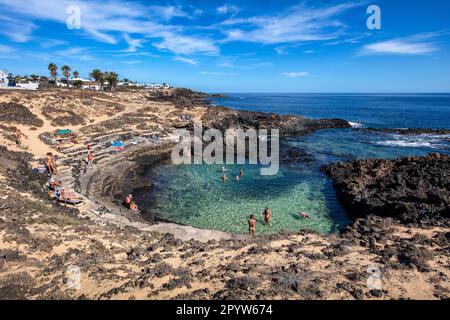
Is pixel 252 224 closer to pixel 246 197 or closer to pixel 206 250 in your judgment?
pixel 206 250

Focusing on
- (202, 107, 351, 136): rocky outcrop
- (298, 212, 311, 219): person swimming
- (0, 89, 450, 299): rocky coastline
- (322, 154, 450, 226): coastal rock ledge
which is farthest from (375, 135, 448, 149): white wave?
(298, 212, 311, 219): person swimming

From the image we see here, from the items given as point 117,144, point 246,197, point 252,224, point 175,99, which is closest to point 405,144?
point 246,197

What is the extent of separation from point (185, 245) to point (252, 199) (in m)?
9.24

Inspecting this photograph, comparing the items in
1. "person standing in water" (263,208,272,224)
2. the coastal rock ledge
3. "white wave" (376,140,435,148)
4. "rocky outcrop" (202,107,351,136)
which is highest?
"rocky outcrop" (202,107,351,136)

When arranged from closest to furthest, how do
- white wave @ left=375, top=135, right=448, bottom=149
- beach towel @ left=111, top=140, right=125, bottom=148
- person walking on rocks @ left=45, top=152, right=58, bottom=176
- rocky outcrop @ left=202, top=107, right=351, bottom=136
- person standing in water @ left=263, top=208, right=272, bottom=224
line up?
person standing in water @ left=263, top=208, right=272, bottom=224 → person walking on rocks @ left=45, top=152, right=58, bottom=176 → beach towel @ left=111, top=140, right=125, bottom=148 → white wave @ left=375, top=135, right=448, bottom=149 → rocky outcrop @ left=202, top=107, right=351, bottom=136

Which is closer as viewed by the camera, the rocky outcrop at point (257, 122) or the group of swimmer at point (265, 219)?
the group of swimmer at point (265, 219)

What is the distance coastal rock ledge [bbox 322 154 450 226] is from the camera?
16.8 meters

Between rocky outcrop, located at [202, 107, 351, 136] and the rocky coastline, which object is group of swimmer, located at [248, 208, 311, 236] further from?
rocky outcrop, located at [202, 107, 351, 136]

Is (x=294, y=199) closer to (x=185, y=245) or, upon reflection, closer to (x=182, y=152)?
(x=185, y=245)

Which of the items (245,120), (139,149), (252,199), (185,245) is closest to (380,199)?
(252,199)

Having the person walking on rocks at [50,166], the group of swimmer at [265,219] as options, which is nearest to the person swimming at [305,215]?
the group of swimmer at [265,219]

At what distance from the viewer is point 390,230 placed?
15039mm

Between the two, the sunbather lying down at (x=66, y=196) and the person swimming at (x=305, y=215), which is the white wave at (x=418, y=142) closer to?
the person swimming at (x=305, y=215)

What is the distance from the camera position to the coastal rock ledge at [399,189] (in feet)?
55.1
